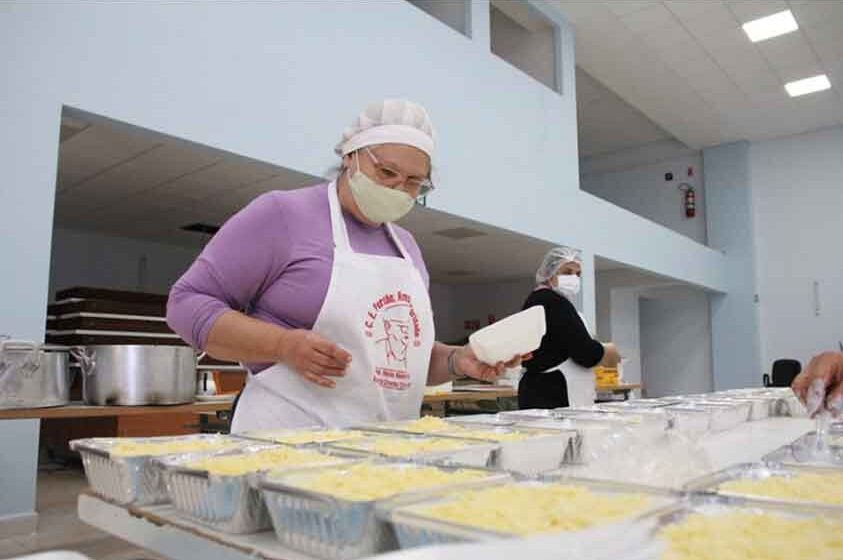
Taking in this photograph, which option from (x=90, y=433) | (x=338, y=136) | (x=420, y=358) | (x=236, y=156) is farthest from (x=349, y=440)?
(x=90, y=433)

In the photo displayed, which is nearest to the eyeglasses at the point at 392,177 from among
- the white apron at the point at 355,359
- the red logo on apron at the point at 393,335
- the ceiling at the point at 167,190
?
the white apron at the point at 355,359

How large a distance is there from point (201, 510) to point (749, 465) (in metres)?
0.71

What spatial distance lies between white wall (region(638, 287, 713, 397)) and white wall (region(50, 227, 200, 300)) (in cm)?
672

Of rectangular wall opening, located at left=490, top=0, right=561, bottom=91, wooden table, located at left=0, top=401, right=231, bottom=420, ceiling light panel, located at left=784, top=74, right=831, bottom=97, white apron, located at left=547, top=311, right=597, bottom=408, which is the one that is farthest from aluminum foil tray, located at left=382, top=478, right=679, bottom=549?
ceiling light panel, located at left=784, top=74, right=831, bottom=97

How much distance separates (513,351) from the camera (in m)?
1.46

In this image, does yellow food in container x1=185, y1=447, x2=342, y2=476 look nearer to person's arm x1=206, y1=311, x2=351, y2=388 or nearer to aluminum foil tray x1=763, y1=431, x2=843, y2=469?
person's arm x1=206, y1=311, x2=351, y2=388

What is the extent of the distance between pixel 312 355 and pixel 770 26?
6.70 meters

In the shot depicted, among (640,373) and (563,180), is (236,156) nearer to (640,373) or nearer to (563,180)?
(563,180)

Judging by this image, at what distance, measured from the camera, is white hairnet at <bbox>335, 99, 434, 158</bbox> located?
1555 millimetres

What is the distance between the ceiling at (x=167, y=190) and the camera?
11.6 ft

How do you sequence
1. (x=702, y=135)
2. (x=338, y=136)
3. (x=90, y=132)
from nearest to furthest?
(x=90, y=132), (x=338, y=136), (x=702, y=135)

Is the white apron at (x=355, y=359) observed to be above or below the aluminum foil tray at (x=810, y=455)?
above

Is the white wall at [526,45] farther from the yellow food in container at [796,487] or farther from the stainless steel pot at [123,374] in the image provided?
the yellow food in container at [796,487]

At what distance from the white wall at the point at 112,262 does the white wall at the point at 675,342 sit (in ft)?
22.0
